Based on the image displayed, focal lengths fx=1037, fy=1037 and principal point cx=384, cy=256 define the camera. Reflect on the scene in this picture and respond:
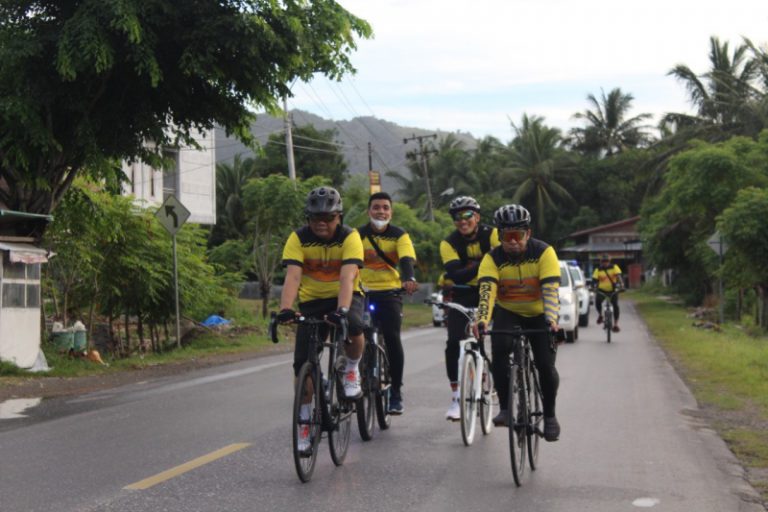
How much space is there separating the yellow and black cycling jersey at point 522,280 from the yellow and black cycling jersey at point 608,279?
15.6 metres

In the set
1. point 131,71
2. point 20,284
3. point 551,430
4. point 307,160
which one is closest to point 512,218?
point 551,430

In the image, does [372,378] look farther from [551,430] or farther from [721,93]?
[721,93]

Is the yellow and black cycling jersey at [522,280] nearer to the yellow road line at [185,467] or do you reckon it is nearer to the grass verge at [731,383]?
the grass verge at [731,383]

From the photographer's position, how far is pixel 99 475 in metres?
7.15

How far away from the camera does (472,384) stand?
841 cm

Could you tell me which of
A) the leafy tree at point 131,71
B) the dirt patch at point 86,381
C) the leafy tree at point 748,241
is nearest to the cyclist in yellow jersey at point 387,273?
the leafy tree at point 131,71

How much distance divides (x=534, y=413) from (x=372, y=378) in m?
1.69

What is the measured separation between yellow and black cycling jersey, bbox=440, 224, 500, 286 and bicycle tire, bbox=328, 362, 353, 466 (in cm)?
212

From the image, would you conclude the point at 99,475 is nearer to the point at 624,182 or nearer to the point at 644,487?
the point at 644,487

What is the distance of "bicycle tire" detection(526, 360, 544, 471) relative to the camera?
7.24 m

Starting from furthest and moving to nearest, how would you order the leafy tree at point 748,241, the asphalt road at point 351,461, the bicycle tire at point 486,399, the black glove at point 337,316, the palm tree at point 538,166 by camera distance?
1. the palm tree at point 538,166
2. the leafy tree at point 748,241
3. the bicycle tire at point 486,399
4. the black glove at point 337,316
5. the asphalt road at point 351,461

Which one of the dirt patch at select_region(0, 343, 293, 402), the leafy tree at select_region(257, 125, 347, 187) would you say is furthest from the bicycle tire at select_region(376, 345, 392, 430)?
the leafy tree at select_region(257, 125, 347, 187)

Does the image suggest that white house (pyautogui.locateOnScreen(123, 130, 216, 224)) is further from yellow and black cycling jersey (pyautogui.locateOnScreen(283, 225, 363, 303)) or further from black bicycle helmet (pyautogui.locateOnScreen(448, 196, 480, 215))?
yellow and black cycling jersey (pyautogui.locateOnScreen(283, 225, 363, 303))

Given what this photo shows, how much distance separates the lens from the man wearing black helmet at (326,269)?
7281mm
